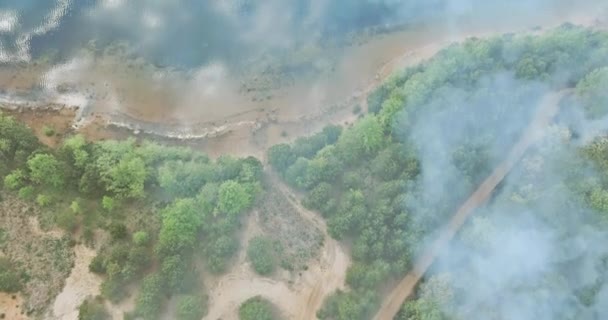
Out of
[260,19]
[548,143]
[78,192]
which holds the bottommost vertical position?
[548,143]

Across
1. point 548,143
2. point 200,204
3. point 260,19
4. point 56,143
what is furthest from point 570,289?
point 56,143

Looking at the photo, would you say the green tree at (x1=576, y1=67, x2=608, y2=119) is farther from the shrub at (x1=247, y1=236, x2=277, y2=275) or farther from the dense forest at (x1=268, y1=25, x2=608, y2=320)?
the shrub at (x1=247, y1=236, x2=277, y2=275)

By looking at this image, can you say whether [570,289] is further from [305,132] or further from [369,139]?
[305,132]

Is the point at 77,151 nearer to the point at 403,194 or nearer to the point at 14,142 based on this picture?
the point at 14,142

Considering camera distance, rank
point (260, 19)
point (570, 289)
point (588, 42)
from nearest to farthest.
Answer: point (570, 289)
point (588, 42)
point (260, 19)

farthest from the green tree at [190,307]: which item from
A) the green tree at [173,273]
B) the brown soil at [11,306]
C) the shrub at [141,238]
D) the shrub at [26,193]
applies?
the shrub at [26,193]

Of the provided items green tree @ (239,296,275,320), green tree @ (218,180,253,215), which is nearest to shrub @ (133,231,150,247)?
green tree @ (218,180,253,215)

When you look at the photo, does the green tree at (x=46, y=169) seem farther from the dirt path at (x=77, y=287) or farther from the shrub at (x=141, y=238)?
the shrub at (x=141, y=238)
